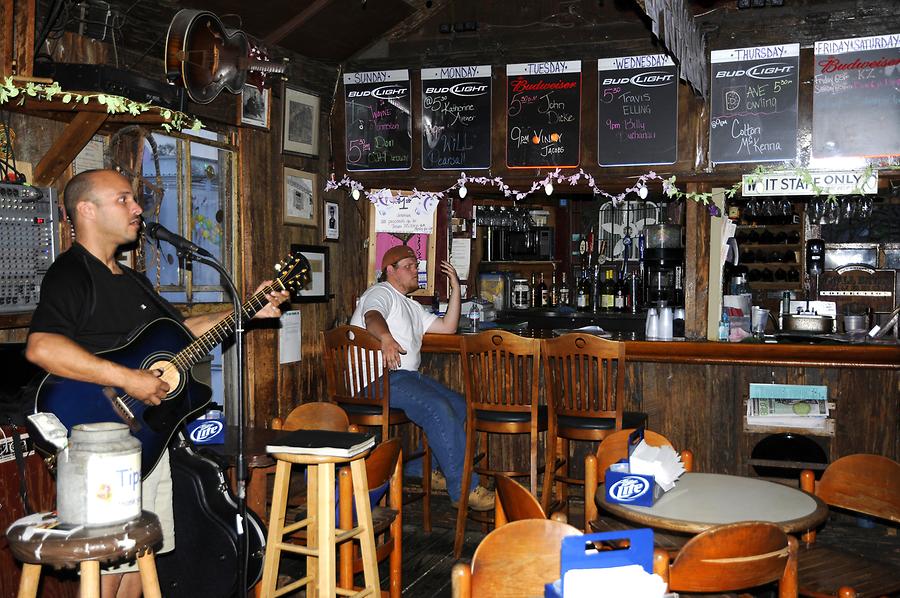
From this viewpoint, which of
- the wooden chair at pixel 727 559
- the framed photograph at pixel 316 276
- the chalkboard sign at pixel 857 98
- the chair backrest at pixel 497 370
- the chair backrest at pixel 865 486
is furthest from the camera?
the framed photograph at pixel 316 276

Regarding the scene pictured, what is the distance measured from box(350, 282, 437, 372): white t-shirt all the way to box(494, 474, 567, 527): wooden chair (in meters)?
2.57

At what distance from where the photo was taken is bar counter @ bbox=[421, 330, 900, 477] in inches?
197

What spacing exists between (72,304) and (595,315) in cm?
580

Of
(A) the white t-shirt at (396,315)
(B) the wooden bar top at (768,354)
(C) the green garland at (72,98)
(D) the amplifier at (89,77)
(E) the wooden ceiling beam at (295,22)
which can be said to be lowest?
(B) the wooden bar top at (768,354)

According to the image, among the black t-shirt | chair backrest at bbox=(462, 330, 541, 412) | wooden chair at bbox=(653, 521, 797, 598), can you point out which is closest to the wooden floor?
chair backrest at bbox=(462, 330, 541, 412)

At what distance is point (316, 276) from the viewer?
578cm

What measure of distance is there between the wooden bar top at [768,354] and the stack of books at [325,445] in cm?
260

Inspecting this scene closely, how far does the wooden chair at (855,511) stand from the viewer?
2.81 meters

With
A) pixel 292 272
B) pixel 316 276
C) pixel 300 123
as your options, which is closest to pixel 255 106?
pixel 300 123

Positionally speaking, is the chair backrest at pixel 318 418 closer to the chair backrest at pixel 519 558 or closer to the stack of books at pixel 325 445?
the stack of books at pixel 325 445

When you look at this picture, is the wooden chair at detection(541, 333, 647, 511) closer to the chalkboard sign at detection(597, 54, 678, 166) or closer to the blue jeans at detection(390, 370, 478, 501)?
the blue jeans at detection(390, 370, 478, 501)

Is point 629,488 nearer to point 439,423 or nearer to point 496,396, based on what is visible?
point 496,396

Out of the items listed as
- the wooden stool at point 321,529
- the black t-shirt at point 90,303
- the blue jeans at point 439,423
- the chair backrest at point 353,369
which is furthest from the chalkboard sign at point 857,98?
the black t-shirt at point 90,303

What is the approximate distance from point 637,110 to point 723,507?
3.27 meters
